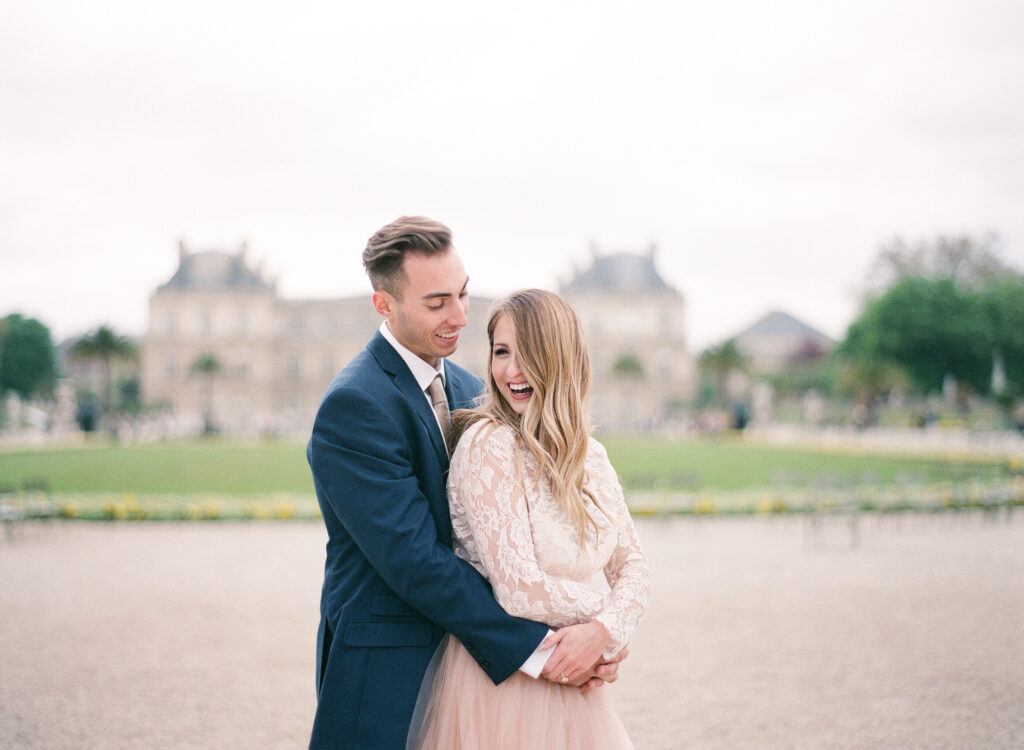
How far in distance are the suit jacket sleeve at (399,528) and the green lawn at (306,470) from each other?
28.6ft

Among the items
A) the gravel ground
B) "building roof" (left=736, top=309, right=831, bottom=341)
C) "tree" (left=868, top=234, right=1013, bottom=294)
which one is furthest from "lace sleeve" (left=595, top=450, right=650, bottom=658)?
"building roof" (left=736, top=309, right=831, bottom=341)

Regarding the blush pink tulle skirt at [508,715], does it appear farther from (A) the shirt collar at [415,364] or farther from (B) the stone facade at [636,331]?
(B) the stone facade at [636,331]

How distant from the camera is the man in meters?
1.81

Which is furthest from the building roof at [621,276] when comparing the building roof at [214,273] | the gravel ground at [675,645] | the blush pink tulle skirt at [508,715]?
the blush pink tulle skirt at [508,715]

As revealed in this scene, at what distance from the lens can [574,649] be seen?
185 centimetres

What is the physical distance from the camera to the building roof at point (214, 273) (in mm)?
49219

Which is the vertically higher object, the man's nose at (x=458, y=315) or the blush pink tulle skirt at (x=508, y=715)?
the man's nose at (x=458, y=315)

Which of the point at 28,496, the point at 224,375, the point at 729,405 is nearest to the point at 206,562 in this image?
the point at 28,496

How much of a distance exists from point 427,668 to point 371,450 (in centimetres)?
59

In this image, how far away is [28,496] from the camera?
402 inches

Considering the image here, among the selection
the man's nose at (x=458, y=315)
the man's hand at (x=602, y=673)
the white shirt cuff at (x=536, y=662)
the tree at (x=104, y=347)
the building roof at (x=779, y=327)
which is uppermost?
the building roof at (x=779, y=327)

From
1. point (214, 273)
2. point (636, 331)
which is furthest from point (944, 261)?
point (214, 273)

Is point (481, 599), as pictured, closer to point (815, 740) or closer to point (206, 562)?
point (815, 740)

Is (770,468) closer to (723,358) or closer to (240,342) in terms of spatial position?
(723,358)
